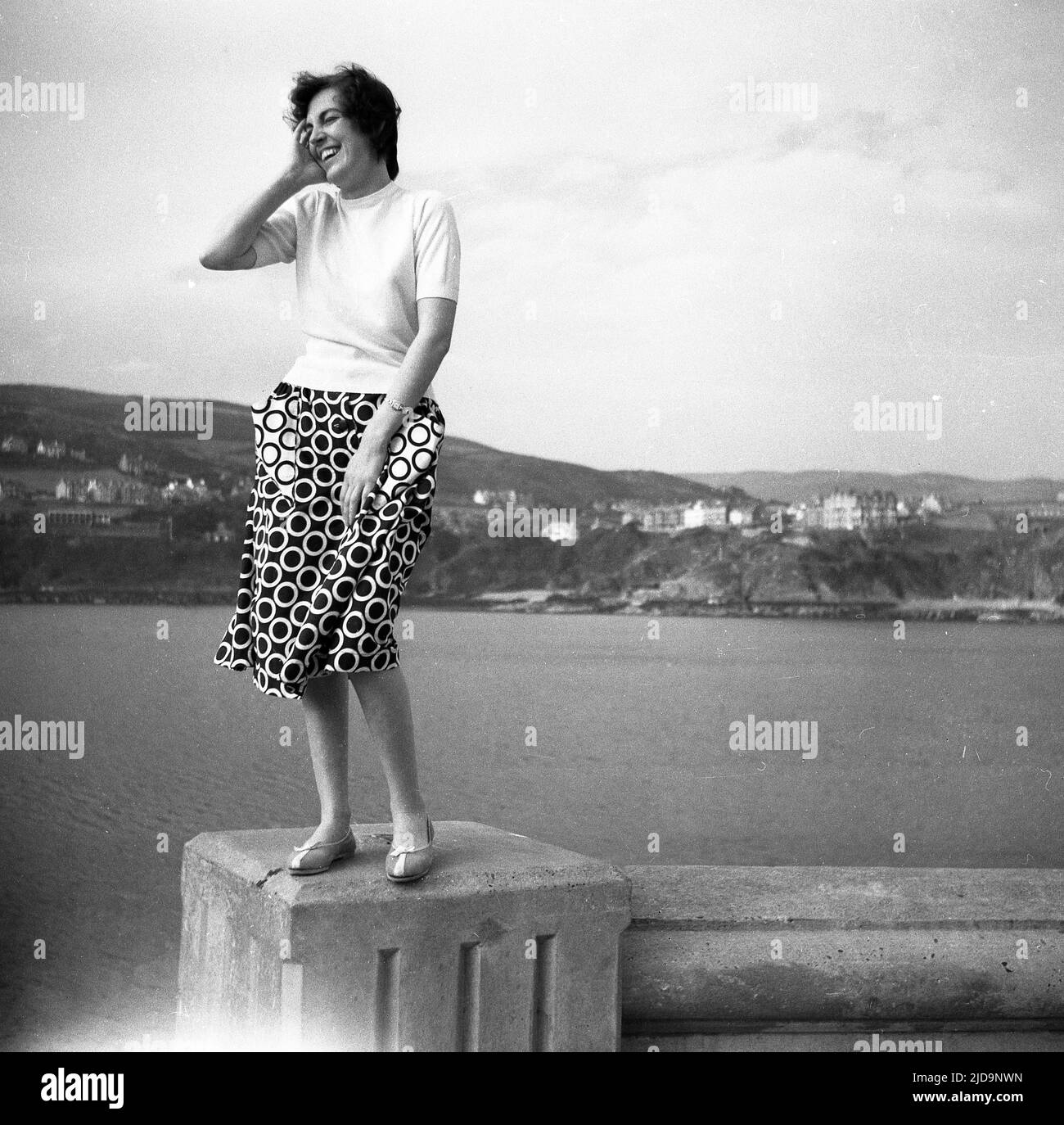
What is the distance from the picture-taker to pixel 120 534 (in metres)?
6.05

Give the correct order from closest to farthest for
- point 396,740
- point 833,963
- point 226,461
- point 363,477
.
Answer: point 363,477 → point 396,740 → point 833,963 → point 226,461

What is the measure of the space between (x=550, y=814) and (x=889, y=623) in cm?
175

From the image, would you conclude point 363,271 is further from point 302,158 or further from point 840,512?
point 840,512

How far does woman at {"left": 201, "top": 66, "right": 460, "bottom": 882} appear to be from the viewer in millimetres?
2246

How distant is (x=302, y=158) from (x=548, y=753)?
14.0 ft

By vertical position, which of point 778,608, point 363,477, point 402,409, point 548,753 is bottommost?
point 548,753

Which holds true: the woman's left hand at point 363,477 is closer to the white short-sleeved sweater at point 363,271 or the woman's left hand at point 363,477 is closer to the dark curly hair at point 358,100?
the white short-sleeved sweater at point 363,271

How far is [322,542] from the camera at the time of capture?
7.52 ft

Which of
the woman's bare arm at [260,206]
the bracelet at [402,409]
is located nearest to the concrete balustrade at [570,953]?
→ the bracelet at [402,409]

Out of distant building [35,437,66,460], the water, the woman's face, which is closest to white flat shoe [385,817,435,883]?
the woman's face

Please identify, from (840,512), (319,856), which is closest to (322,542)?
(319,856)
